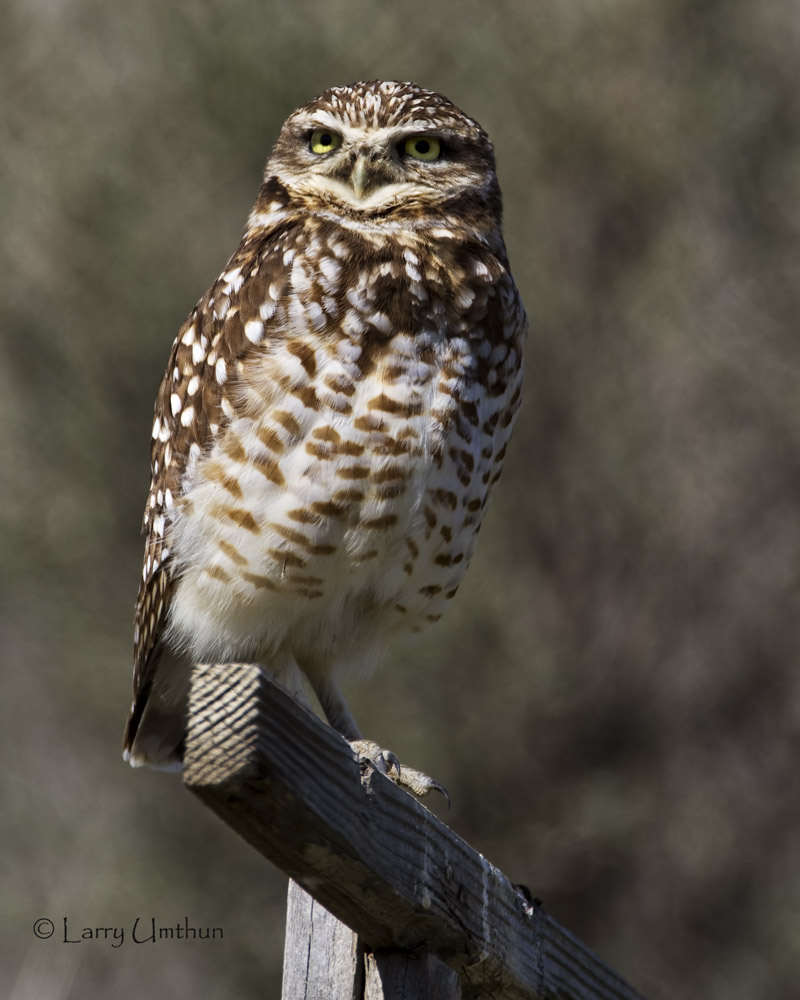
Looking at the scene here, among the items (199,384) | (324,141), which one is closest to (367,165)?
(324,141)

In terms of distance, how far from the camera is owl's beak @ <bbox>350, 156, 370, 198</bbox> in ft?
10.6

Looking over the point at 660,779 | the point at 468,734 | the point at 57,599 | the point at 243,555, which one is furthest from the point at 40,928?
the point at 243,555

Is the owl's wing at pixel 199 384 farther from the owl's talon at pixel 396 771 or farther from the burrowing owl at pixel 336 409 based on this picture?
the owl's talon at pixel 396 771

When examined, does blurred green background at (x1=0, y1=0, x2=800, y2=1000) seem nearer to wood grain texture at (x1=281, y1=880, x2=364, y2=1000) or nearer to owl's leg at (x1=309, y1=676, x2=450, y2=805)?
owl's leg at (x1=309, y1=676, x2=450, y2=805)

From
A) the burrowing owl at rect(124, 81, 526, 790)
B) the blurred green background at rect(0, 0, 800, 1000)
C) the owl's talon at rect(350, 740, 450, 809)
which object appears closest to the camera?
the owl's talon at rect(350, 740, 450, 809)

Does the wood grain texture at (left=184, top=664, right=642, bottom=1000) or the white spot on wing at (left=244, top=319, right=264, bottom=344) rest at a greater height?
the white spot on wing at (left=244, top=319, right=264, bottom=344)

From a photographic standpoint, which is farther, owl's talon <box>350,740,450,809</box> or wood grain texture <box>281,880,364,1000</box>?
owl's talon <box>350,740,450,809</box>

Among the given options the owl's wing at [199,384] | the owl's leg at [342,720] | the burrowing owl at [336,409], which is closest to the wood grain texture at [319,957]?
the owl's leg at [342,720]

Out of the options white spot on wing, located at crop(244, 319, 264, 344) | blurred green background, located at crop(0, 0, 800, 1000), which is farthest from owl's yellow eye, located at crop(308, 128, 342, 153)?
blurred green background, located at crop(0, 0, 800, 1000)

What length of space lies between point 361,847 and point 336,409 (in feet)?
3.95

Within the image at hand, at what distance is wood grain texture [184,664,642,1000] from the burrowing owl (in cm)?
90

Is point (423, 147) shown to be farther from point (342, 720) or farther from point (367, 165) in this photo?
point (342, 720)

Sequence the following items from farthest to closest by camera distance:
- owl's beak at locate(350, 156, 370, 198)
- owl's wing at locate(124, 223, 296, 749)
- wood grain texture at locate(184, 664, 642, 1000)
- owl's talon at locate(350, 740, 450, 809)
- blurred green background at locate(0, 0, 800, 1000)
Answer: blurred green background at locate(0, 0, 800, 1000) → owl's beak at locate(350, 156, 370, 198) → owl's wing at locate(124, 223, 296, 749) → owl's talon at locate(350, 740, 450, 809) → wood grain texture at locate(184, 664, 642, 1000)

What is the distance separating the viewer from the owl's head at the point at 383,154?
3.27 meters
